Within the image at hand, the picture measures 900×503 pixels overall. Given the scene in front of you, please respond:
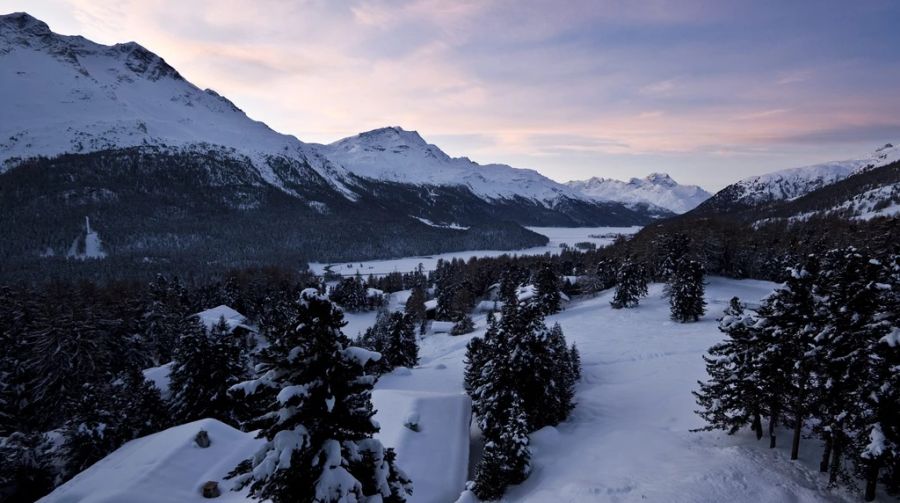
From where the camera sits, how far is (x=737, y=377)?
68.4 ft

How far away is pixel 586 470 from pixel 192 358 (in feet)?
97.2

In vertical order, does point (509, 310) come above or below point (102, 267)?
above

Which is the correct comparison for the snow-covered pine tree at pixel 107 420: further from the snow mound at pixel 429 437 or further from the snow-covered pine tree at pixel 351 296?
the snow-covered pine tree at pixel 351 296

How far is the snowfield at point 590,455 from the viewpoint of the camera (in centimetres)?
1772

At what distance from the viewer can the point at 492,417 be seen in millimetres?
27375

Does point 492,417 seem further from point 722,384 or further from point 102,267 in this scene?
point 102,267

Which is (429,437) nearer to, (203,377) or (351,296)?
(203,377)

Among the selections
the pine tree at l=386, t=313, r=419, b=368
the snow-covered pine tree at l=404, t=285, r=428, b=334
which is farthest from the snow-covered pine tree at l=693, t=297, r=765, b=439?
the snow-covered pine tree at l=404, t=285, r=428, b=334

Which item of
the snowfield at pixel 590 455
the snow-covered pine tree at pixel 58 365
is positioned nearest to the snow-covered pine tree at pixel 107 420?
the snowfield at pixel 590 455

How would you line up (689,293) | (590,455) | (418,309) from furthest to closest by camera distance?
1. (418,309)
2. (689,293)
3. (590,455)

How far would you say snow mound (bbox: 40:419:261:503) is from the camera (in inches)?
738

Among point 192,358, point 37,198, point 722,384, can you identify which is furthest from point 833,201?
point 37,198

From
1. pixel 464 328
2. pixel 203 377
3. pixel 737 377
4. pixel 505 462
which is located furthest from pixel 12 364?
pixel 737 377

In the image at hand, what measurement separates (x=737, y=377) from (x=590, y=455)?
8476 millimetres
